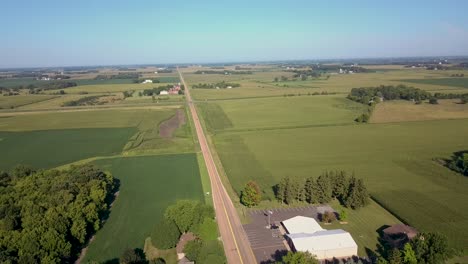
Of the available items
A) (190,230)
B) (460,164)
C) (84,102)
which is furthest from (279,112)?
(84,102)

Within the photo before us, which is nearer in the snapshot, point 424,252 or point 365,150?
point 424,252

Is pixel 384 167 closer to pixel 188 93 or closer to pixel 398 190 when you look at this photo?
pixel 398 190

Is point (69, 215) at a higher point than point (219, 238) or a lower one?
higher

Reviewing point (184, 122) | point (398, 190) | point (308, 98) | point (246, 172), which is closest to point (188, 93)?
point (308, 98)

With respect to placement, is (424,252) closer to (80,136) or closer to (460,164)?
(460,164)

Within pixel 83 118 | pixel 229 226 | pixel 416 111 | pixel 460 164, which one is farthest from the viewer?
pixel 83 118

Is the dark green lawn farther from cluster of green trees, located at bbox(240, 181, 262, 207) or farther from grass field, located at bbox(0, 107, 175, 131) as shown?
cluster of green trees, located at bbox(240, 181, 262, 207)

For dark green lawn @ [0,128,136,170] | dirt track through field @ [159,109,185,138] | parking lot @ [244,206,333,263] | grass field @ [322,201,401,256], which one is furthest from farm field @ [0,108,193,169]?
grass field @ [322,201,401,256]
